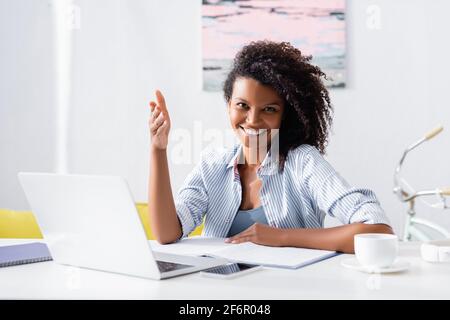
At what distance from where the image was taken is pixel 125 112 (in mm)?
3100

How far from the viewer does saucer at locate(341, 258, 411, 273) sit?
1.08 meters

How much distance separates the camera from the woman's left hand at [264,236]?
1384 millimetres

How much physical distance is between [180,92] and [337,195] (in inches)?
65.8

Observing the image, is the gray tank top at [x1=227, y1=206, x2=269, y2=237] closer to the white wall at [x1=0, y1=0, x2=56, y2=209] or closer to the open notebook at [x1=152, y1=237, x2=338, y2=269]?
the open notebook at [x1=152, y1=237, x2=338, y2=269]

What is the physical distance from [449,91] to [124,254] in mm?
2307

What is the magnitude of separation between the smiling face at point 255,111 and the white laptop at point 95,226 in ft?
1.90

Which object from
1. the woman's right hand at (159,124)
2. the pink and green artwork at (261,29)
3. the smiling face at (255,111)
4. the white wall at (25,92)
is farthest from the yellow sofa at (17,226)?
the pink and green artwork at (261,29)

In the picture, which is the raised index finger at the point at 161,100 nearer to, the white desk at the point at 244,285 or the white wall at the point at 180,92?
the white desk at the point at 244,285

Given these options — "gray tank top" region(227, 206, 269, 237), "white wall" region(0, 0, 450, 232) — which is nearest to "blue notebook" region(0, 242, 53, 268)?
"gray tank top" region(227, 206, 269, 237)

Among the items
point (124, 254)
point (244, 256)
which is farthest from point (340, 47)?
point (124, 254)

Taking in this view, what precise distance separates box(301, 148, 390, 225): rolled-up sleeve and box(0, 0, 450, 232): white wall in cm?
132

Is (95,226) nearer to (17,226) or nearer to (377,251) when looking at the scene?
(377,251)
